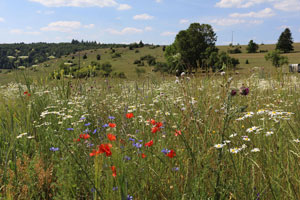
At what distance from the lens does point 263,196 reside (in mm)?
1705

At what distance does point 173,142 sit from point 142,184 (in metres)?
0.95

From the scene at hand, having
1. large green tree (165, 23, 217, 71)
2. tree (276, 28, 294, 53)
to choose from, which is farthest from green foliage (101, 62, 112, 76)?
tree (276, 28, 294, 53)

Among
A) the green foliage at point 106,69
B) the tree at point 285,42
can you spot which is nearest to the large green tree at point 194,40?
the tree at point 285,42

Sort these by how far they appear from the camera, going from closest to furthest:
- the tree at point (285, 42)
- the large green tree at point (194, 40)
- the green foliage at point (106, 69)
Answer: the green foliage at point (106, 69) → the large green tree at point (194, 40) → the tree at point (285, 42)

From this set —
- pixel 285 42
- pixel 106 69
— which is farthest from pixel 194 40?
pixel 285 42

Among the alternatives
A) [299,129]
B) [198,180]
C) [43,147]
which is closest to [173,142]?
[198,180]

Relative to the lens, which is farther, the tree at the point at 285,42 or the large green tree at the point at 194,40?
the tree at the point at 285,42

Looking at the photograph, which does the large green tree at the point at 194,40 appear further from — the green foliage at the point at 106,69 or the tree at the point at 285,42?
the green foliage at the point at 106,69

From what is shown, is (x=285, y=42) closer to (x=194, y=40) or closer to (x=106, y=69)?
(x=194, y=40)

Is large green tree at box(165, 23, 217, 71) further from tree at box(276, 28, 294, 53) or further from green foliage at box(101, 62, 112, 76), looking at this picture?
green foliage at box(101, 62, 112, 76)

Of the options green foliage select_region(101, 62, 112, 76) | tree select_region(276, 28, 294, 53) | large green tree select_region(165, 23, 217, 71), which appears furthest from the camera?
tree select_region(276, 28, 294, 53)

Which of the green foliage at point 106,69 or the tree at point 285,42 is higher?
the tree at point 285,42

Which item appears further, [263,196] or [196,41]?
[196,41]

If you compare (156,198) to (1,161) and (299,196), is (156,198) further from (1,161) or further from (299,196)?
(1,161)
